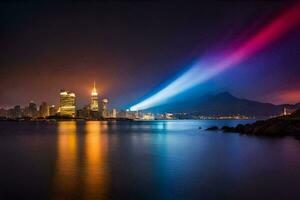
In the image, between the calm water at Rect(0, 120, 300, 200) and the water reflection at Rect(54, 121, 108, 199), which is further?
the calm water at Rect(0, 120, 300, 200)

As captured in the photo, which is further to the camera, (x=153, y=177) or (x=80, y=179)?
(x=153, y=177)

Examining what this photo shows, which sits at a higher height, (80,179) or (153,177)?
(80,179)

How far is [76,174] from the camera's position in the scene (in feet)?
59.8

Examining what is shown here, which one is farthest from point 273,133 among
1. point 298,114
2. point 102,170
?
point 102,170

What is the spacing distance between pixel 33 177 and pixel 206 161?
1176 cm

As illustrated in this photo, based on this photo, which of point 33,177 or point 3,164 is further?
point 3,164

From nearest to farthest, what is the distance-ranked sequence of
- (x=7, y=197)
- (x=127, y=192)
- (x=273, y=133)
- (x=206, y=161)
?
(x=7, y=197)
(x=127, y=192)
(x=206, y=161)
(x=273, y=133)

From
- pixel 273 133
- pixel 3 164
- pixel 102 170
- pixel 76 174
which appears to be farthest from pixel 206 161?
pixel 273 133

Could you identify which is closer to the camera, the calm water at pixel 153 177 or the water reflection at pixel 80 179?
the water reflection at pixel 80 179

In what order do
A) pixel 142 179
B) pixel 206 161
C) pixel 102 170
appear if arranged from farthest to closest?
pixel 206 161, pixel 102 170, pixel 142 179

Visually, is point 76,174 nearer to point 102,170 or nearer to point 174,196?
point 102,170

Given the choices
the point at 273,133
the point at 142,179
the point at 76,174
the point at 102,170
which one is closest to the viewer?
the point at 142,179

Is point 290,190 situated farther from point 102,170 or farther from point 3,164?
point 3,164

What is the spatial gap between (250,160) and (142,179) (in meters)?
10.5
